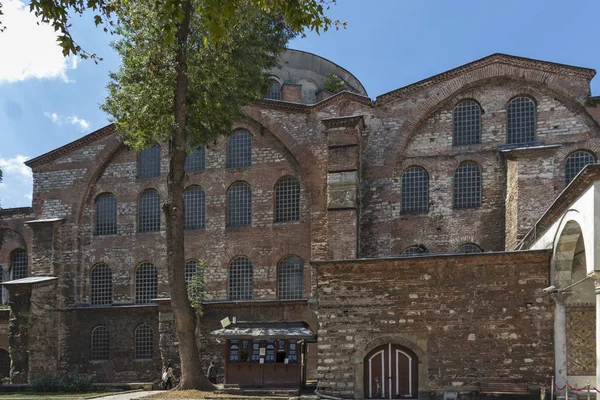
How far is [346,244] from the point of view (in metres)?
24.3

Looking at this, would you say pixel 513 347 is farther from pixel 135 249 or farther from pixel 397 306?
pixel 135 249

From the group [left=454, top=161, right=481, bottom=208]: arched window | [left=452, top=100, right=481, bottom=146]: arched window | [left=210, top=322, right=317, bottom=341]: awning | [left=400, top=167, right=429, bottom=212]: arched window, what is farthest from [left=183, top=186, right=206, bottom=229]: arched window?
[left=452, top=100, right=481, bottom=146]: arched window

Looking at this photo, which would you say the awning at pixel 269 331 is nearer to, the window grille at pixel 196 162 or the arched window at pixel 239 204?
the arched window at pixel 239 204

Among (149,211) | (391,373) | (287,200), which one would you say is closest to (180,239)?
(287,200)

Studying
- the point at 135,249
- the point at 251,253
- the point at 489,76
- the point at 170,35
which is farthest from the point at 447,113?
the point at 170,35

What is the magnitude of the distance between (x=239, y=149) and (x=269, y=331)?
909 cm

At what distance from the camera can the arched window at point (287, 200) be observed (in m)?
27.0

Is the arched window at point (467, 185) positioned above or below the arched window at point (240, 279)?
above

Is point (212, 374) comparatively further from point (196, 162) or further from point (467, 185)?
point (467, 185)

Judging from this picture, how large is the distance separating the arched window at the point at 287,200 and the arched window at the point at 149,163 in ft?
18.0

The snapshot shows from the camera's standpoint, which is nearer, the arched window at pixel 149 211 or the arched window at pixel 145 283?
the arched window at pixel 145 283

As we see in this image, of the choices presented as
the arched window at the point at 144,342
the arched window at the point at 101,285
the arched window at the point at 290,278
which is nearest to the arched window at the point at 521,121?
the arched window at the point at 290,278

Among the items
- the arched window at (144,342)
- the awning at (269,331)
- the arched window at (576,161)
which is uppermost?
the arched window at (576,161)

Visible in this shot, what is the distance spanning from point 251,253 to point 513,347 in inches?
476
